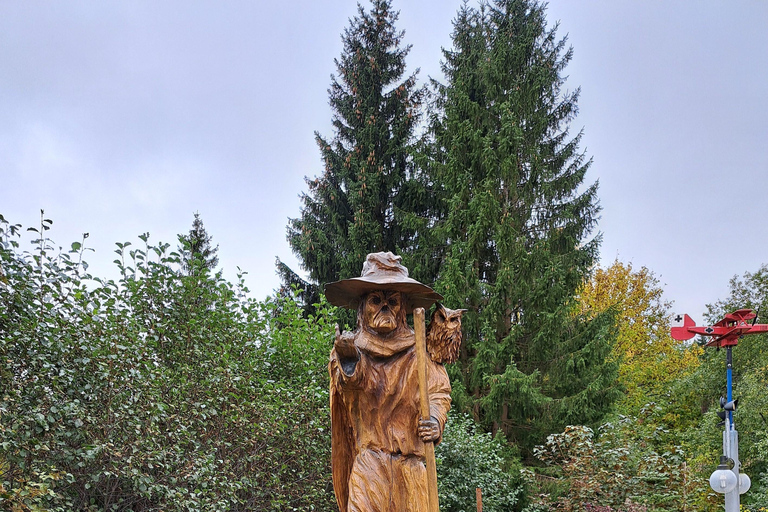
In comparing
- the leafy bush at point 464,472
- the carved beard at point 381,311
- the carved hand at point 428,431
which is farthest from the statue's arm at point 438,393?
the leafy bush at point 464,472

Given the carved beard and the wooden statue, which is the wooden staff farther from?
the carved beard

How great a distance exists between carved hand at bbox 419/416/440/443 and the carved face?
56cm

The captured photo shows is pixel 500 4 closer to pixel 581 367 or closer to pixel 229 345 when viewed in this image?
pixel 581 367

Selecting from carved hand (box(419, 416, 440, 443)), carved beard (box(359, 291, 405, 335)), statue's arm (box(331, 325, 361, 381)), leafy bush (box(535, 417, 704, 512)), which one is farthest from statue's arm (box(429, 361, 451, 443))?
leafy bush (box(535, 417, 704, 512))

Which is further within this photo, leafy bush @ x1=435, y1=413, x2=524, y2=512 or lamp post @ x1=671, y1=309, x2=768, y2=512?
leafy bush @ x1=435, y1=413, x2=524, y2=512

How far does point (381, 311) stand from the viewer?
3.93 metres

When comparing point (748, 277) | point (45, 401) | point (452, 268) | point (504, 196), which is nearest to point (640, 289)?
point (748, 277)

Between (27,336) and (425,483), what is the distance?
3141 millimetres

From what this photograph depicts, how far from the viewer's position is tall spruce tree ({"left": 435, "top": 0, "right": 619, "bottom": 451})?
47.1 feet

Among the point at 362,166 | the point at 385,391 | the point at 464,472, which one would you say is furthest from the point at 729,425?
the point at 362,166

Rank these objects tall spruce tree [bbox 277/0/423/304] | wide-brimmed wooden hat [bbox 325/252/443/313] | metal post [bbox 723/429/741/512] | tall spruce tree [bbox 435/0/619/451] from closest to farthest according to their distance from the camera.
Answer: wide-brimmed wooden hat [bbox 325/252/443/313] → metal post [bbox 723/429/741/512] → tall spruce tree [bbox 435/0/619/451] → tall spruce tree [bbox 277/0/423/304]

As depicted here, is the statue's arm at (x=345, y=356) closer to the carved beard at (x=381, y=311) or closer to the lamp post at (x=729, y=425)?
the carved beard at (x=381, y=311)

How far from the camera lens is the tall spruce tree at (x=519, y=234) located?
47.1 ft

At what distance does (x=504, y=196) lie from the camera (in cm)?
1623
